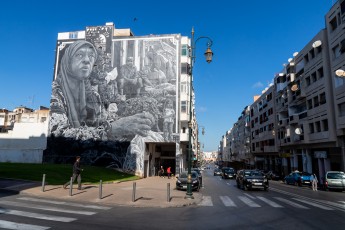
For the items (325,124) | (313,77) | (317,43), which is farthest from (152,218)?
(313,77)

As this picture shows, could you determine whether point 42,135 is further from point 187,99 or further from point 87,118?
point 187,99

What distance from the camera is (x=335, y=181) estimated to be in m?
24.9

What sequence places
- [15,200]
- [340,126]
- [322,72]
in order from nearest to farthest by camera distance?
[15,200] → [340,126] → [322,72]

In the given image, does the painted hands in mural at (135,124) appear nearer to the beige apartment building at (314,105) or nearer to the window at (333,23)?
the beige apartment building at (314,105)

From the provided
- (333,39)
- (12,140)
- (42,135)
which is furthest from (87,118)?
(333,39)

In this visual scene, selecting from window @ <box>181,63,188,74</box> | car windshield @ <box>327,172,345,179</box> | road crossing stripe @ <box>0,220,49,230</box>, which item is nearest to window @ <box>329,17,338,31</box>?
car windshield @ <box>327,172,345,179</box>

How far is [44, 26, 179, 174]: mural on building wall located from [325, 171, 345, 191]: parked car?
73.0 ft

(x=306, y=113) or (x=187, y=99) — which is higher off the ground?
(x=187, y=99)

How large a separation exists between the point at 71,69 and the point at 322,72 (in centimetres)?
3982

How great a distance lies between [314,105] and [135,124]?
26.2 m

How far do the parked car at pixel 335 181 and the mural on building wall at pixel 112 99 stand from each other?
22259mm

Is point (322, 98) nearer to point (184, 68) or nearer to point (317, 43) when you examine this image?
point (317, 43)

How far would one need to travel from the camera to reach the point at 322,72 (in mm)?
34344

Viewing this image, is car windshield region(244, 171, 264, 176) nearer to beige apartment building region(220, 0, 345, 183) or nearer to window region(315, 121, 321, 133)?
beige apartment building region(220, 0, 345, 183)
